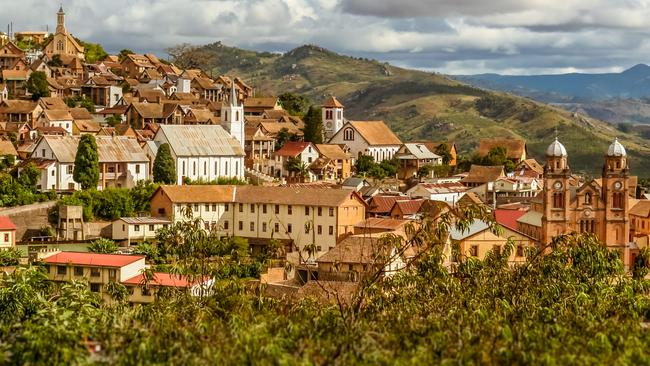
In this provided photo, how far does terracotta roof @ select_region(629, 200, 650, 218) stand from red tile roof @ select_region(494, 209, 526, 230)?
8560 mm

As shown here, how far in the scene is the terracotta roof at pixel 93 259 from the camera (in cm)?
5900

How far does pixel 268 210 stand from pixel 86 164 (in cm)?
1298

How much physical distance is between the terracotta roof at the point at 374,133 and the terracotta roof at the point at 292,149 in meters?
10.2

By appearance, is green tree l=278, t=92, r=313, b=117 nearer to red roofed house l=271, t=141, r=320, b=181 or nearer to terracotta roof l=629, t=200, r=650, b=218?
red roofed house l=271, t=141, r=320, b=181

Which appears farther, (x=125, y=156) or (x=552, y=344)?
(x=125, y=156)

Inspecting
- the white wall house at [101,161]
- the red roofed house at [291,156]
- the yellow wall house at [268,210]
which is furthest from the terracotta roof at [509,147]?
the yellow wall house at [268,210]

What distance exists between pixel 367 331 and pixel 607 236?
46812mm

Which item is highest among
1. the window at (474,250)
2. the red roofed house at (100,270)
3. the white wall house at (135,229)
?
the white wall house at (135,229)

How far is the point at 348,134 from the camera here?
358 feet

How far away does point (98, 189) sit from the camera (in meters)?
79.4

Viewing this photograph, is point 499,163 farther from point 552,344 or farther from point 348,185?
point 552,344

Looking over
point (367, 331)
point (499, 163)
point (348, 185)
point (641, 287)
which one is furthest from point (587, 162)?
point (367, 331)

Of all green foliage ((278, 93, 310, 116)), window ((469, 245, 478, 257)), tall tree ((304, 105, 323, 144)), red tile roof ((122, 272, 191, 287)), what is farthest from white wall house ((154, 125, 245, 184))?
green foliage ((278, 93, 310, 116))

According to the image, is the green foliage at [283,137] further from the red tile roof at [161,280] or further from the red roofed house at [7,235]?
the red tile roof at [161,280]
